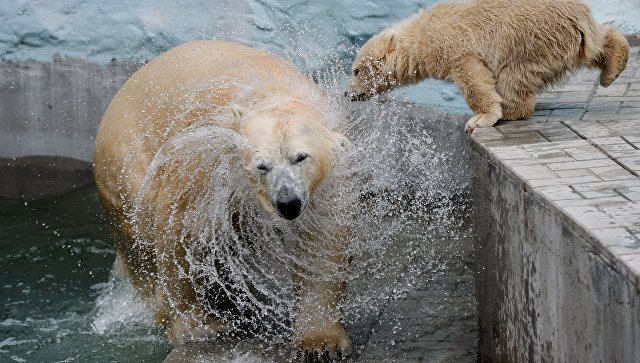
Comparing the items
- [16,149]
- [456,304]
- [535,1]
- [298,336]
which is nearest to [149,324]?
[298,336]

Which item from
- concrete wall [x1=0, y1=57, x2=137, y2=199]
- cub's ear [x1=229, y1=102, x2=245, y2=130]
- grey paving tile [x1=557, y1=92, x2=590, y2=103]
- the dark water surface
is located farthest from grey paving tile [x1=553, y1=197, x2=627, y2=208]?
concrete wall [x1=0, y1=57, x2=137, y2=199]

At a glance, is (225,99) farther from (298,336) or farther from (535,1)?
(535,1)

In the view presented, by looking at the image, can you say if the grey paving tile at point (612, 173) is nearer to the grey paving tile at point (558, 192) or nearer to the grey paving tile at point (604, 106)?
the grey paving tile at point (558, 192)

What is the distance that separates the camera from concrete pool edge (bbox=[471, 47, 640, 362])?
2.19 meters

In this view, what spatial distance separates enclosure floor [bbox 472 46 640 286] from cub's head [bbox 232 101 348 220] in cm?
69

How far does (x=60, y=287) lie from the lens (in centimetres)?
530

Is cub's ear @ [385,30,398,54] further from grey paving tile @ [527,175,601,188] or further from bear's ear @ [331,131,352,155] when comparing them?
grey paving tile @ [527,175,601,188]

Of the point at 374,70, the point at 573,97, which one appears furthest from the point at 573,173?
the point at 374,70

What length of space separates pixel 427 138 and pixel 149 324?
272cm

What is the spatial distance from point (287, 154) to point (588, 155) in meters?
1.14

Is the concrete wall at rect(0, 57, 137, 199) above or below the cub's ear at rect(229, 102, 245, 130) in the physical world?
below

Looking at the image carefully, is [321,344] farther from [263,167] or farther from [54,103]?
[54,103]

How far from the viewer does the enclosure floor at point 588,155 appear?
2.35 meters

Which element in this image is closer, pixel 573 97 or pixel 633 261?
pixel 633 261
